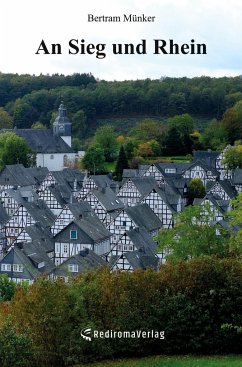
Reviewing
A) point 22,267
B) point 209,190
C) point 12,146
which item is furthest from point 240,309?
point 12,146

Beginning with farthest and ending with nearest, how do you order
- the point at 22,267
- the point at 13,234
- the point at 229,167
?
the point at 229,167 → the point at 13,234 → the point at 22,267

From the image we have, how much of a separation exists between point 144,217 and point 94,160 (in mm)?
32560

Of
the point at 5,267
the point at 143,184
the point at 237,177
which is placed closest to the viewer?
the point at 5,267

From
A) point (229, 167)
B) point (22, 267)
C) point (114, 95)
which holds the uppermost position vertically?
point (114, 95)

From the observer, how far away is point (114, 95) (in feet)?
385

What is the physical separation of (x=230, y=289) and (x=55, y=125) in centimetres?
6968

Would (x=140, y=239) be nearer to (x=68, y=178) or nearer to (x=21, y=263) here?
(x=21, y=263)

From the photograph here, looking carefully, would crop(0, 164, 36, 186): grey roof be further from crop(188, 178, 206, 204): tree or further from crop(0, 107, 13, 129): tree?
crop(0, 107, 13, 129): tree

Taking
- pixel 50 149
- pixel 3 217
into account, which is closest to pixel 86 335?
pixel 3 217

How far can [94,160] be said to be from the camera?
7788 cm

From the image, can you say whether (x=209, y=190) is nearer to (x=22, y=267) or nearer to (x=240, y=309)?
(x=22, y=267)

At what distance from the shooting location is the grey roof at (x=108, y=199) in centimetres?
5108

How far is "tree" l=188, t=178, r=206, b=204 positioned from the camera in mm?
61347

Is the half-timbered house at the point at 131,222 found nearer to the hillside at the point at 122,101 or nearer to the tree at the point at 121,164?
the tree at the point at 121,164
